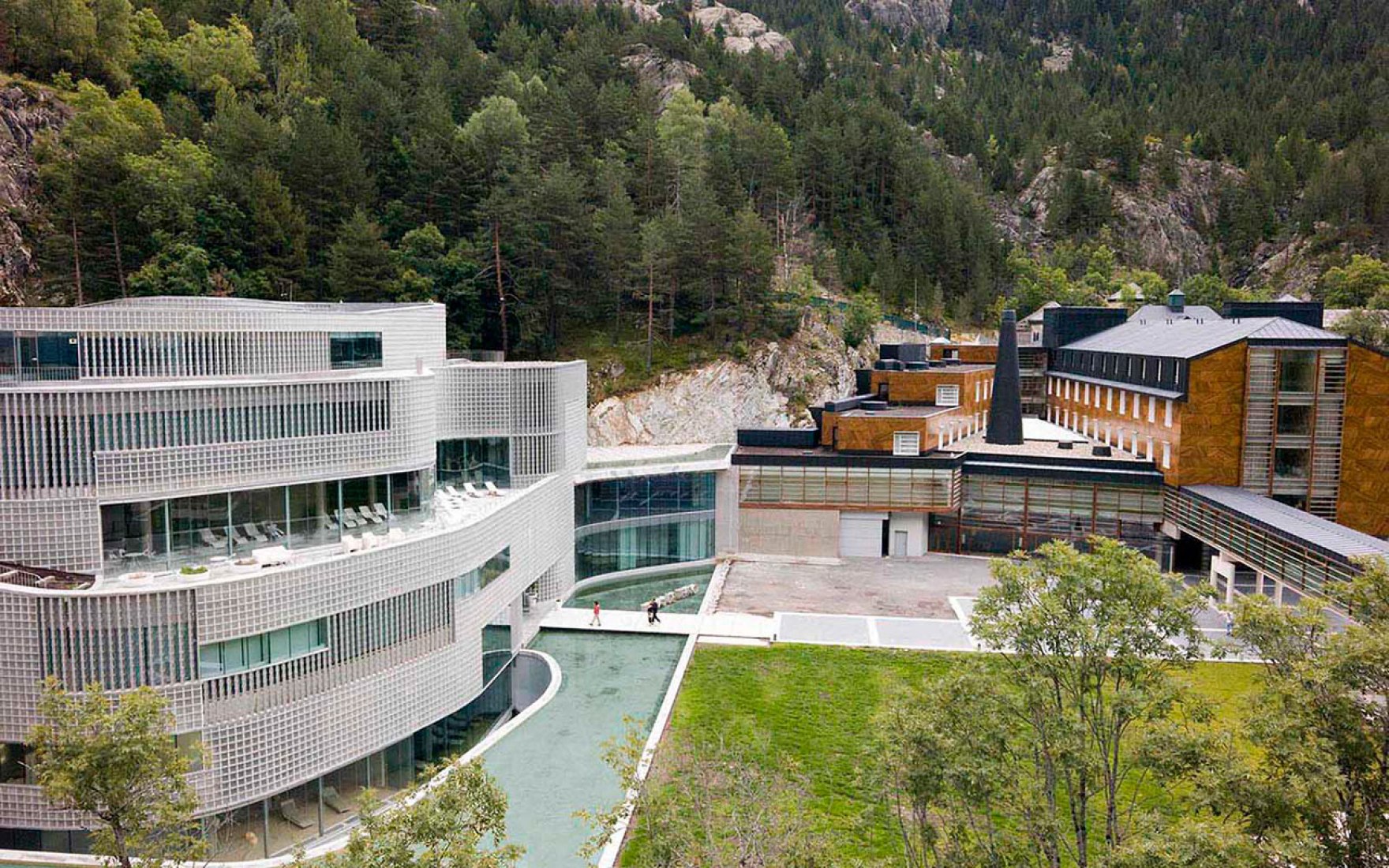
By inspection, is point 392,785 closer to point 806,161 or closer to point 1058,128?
point 806,161

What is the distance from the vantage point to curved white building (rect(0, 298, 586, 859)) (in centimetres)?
1828

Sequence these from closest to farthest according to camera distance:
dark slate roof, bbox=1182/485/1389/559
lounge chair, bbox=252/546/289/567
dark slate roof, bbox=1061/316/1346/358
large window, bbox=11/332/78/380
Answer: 1. large window, bbox=11/332/78/380
2. lounge chair, bbox=252/546/289/567
3. dark slate roof, bbox=1182/485/1389/559
4. dark slate roof, bbox=1061/316/1346/358

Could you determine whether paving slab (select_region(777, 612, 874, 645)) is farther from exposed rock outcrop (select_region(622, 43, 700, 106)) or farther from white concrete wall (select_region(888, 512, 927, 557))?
exposed rock outcrop (select_region(622, 43, 700, 106))

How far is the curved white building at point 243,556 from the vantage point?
18281 millimetres

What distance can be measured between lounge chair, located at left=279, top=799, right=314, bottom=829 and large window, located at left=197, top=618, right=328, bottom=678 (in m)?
3.38

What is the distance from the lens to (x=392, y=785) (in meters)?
22.4

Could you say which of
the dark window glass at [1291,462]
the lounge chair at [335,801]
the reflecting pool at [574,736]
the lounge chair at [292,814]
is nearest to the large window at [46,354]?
the lounge chair at [292,814]

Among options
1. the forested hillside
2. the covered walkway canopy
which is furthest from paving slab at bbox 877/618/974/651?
the forested hillside

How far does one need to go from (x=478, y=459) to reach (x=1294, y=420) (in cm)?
3299

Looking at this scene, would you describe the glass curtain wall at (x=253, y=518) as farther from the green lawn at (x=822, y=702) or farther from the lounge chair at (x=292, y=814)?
the green lawn at (x=822, y=702)

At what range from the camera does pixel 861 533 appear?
41.8 m

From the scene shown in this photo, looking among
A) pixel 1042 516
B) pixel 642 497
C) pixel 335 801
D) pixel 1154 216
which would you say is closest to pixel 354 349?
pixel 335 801

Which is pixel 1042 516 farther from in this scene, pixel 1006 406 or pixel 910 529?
pixel 1006 406

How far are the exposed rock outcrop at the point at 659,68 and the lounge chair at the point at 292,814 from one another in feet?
280
